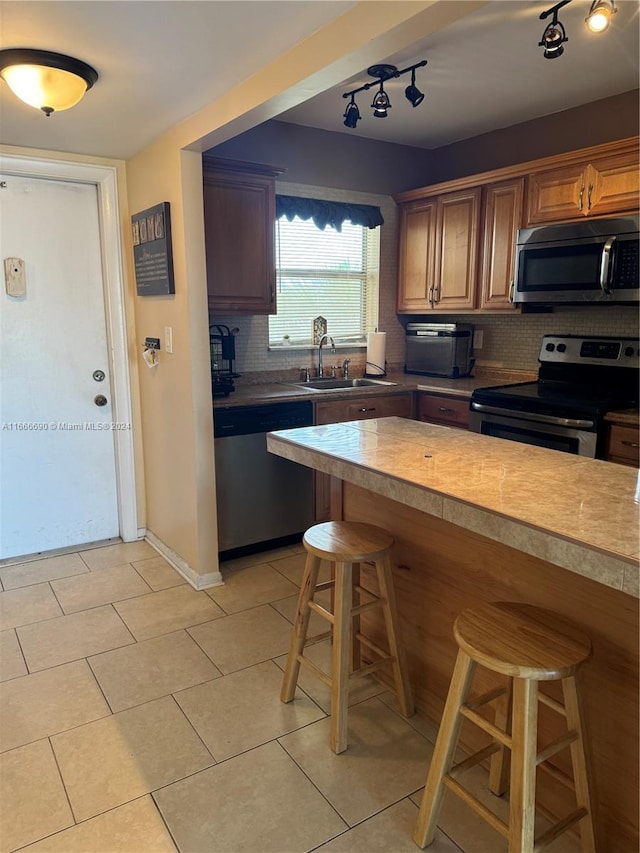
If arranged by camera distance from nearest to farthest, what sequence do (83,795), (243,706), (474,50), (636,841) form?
1. (636,841)
2. (83,795)
3. (243,706)
4. (474,50)

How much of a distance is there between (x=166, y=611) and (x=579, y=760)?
6.50 ft

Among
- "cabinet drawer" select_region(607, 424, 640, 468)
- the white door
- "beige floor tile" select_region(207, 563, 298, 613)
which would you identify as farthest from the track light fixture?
"beige floor tile" select_region(207, 563, 298, 613)

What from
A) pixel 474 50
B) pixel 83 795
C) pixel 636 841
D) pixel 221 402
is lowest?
pixel 83 795

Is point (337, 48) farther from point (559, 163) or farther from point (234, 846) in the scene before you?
point (234, 846)

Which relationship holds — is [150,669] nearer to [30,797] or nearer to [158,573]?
[30,797]

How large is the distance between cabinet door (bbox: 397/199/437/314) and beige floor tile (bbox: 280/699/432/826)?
289cm

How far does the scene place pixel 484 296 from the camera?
374 cm

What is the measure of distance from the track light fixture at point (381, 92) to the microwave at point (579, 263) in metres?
1.02

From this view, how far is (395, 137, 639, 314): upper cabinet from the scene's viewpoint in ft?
9.96

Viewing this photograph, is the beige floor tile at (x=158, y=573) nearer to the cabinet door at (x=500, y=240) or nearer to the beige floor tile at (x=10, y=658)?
the beige floor tile at (x=10, y=658)

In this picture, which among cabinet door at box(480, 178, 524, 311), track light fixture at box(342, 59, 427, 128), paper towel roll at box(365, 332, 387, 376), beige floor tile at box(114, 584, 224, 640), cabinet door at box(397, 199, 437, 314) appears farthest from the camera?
paper towel roll at box(365, 332, 387, 376)

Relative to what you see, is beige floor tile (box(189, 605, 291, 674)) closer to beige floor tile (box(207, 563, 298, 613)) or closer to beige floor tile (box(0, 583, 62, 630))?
beige floor tile (box(207, 563, 298, 613))

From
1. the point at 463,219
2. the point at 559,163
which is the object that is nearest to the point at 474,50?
the point at 559,163

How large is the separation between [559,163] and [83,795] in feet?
11.8
